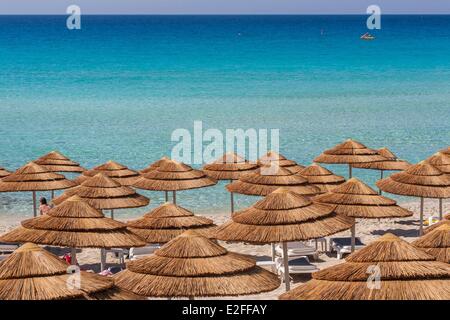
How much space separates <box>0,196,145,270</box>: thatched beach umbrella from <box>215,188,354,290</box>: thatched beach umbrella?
1296 mm

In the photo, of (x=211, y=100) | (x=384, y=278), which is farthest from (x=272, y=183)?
(x=211, y=100)

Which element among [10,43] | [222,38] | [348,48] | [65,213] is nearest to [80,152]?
[65,213]

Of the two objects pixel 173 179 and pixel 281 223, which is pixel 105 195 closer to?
pixel 173 179

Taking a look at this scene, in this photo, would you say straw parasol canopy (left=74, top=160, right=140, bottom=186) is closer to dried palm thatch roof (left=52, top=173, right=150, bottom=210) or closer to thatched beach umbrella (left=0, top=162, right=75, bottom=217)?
thatched beach umbrella (left=0, top=162, right=75, bottom=217)

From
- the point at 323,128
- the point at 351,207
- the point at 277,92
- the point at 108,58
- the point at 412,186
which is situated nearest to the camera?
the point at 351,207

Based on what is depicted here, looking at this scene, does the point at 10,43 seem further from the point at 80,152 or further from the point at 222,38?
the point at 80,152

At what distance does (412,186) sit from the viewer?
589 inches

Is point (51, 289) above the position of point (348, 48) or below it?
below

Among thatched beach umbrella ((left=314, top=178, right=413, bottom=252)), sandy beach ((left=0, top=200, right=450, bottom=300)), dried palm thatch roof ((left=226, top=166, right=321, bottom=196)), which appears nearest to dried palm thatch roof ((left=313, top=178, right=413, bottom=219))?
thatched beach umbrella ((left=314, top=178, right=413, bottom=252))

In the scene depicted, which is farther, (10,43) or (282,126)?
(10,43)

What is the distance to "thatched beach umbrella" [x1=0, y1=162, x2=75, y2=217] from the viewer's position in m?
15.2

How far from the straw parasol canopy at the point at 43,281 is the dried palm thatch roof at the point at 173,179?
8.37 metres

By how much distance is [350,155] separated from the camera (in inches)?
724

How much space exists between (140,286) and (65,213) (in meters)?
2.84
